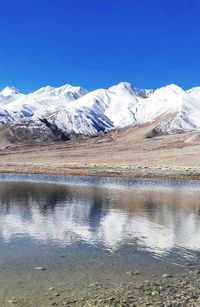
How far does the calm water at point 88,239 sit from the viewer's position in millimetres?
16438

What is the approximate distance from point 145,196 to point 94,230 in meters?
18.5

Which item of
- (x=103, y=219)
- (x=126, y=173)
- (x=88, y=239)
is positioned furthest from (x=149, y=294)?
(x=126, y=173)

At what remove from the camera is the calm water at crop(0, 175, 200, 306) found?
16.4 metres

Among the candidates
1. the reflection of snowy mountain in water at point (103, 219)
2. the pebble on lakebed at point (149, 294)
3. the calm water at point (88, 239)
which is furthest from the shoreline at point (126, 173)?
the pebble on lakebed at point (149, 294)

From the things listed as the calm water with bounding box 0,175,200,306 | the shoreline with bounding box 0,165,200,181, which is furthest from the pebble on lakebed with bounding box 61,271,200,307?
the shoreline with bounding box 0,165,200,181

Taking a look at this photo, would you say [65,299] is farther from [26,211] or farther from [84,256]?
[26,211]

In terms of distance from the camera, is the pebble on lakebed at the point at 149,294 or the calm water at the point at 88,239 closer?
the pebble on lakebed at the point at 149,294

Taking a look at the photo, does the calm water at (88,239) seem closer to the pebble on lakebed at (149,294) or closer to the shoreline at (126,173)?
the pebble on lakebed at (149,294)

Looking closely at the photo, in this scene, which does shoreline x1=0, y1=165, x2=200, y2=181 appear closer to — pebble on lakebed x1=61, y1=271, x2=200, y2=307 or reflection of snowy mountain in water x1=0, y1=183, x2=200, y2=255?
reflection of snowy mountain in water x1=0, y1=183, x2=200, y2=255

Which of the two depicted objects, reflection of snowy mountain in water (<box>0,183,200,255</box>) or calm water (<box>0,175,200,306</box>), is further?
reflection of snowy mountain in water (<box>0,183,200,255</box>)

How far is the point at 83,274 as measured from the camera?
16.7 m

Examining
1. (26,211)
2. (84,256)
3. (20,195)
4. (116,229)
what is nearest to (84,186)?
(20,195)

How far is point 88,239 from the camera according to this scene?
2255 cm

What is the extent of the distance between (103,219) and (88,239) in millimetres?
6337
